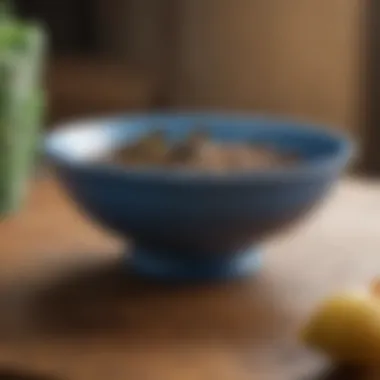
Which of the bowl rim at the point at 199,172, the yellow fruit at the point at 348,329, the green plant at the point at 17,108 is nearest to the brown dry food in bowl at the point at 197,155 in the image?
the bowl rim at the point at 199,172

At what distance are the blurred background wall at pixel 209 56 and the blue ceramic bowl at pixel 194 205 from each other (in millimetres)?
1356

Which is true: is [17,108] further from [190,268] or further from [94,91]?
[94,91]

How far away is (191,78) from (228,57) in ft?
0.39

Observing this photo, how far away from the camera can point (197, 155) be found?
107cm

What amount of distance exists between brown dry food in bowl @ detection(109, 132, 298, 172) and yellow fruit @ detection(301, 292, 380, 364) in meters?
0.24

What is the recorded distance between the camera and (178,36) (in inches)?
107

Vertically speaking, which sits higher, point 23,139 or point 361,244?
point 23,139

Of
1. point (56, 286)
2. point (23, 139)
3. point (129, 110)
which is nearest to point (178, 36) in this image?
point (129, 110)

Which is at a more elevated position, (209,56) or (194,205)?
(209,56)

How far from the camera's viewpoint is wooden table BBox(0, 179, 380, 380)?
0.88 metres

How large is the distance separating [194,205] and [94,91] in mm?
1485

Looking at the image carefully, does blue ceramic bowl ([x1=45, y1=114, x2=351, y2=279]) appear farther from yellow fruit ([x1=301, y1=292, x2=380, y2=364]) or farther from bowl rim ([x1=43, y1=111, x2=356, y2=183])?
yellow fruit ([x1=301, y1=292, x2=380, y2=364])

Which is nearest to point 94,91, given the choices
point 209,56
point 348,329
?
point 209,56

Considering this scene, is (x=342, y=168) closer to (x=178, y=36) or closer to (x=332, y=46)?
(x=332, y=46)
